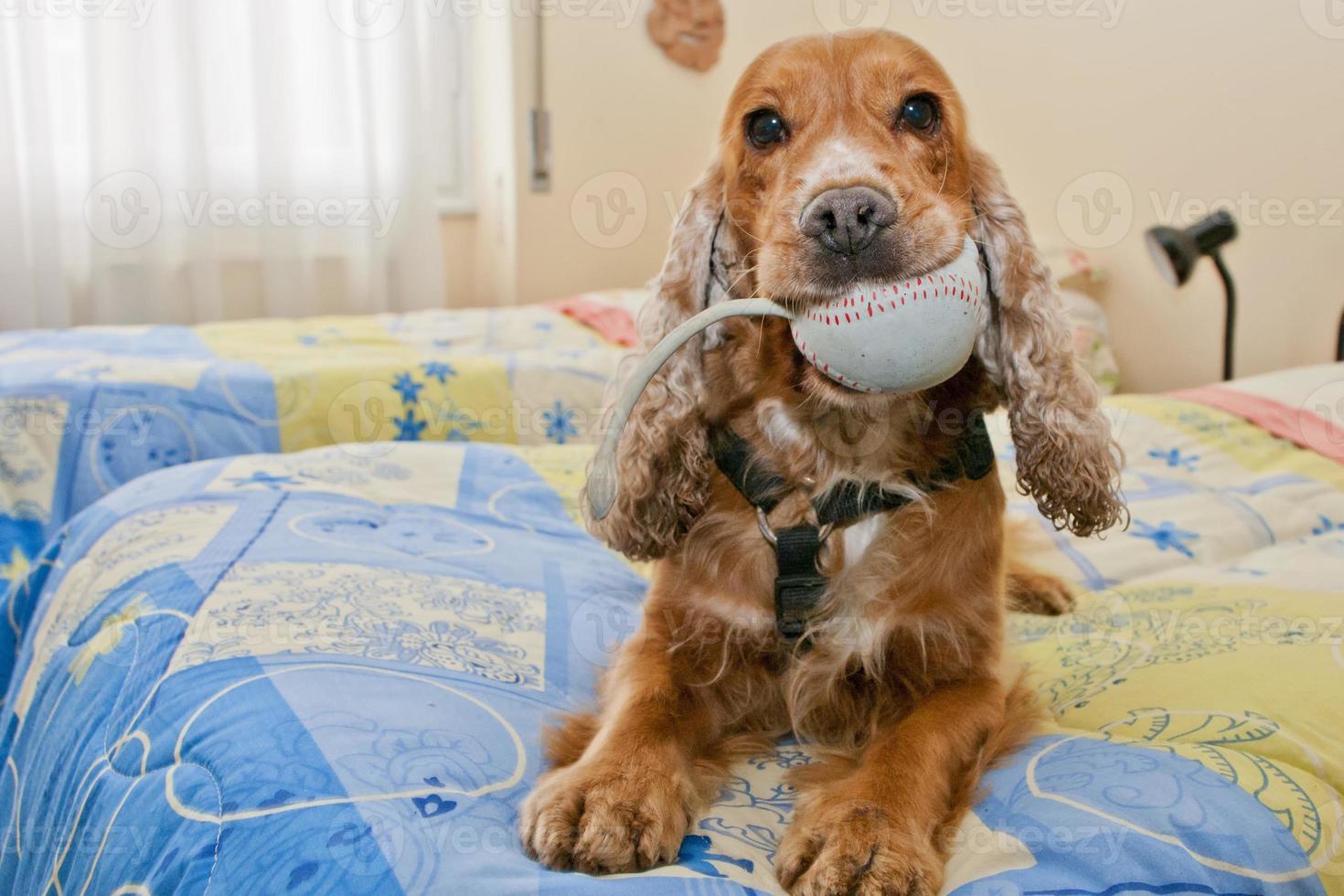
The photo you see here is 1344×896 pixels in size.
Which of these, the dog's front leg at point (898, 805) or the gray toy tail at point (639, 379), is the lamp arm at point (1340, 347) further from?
the gray toy tail at point (639, 379)

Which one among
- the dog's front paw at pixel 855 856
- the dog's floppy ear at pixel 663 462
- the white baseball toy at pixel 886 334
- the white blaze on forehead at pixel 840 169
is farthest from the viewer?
the dog's floppy ear at pixel 663 462

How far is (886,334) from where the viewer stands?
1.04 metres

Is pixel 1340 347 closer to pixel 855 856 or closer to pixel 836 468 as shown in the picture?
pixel 836 468

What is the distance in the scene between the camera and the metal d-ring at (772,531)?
Result: 1.29 meters

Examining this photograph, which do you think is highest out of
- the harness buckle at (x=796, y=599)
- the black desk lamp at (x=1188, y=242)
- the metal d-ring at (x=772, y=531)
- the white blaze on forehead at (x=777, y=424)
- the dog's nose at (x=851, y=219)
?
the dog's nose at (x=851, y=219)

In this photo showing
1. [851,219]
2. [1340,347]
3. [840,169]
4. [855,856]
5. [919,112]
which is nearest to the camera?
[855,856]

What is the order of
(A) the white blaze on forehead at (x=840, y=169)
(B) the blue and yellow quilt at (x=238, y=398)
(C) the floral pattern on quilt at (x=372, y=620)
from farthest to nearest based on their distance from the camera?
(B) the blue and yellow quilt at (x=238, y=398), (C) the floral pattern on quilt at (x=372, y=620), (A) the white blaze on forehead at (x=840, y=169)

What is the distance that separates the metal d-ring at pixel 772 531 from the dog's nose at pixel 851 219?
0.35m

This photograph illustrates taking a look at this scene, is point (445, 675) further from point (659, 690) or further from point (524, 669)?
point (659, 690)

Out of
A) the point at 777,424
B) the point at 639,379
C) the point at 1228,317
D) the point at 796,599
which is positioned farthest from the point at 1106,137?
the point at 639,379

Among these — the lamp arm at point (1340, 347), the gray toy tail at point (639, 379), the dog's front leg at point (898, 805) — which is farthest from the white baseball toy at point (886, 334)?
the lamp arm at point (1340, 347)

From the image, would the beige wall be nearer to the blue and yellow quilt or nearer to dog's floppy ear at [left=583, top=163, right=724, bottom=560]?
the blue and yellow quilt

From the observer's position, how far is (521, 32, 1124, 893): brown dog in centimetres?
116

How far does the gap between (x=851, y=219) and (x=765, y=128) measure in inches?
12.4
